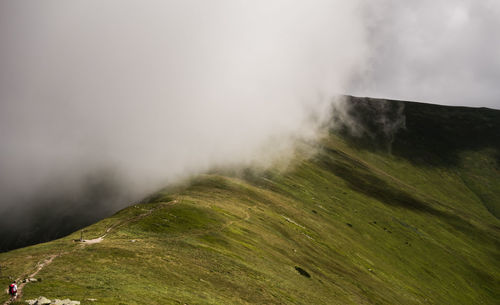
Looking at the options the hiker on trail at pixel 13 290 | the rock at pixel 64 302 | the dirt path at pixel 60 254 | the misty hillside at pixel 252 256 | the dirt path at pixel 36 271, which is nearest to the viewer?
the rock at pixel 64 302

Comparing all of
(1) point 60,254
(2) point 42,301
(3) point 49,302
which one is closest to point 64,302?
(3) point 49,302

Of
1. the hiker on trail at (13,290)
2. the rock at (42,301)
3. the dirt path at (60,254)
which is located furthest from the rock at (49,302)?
the dirt path at (60,254)

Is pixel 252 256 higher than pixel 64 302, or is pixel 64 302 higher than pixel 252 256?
pixel 64 302

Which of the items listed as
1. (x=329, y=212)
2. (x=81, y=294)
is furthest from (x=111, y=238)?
(x=329, y=212)

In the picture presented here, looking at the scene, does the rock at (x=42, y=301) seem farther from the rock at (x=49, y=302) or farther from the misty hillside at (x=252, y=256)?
the misty hillside at (x=252, y=256)

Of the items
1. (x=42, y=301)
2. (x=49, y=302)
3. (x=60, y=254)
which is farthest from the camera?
(x=60, y=254)

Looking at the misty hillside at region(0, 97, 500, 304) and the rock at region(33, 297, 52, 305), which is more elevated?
the rock at region(33, 297, 52, 305)

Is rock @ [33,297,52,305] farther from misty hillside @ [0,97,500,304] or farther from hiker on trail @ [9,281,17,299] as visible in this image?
hiker on trail @ [9,281,17,299]

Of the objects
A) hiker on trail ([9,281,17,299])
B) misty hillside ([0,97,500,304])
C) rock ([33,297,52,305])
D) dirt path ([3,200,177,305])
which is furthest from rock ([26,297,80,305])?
dirt path ([3,200,177,305])

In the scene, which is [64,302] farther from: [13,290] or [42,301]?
[13,290]

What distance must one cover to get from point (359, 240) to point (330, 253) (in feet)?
140

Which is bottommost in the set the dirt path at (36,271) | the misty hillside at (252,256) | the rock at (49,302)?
the misty hillside at (252,256)

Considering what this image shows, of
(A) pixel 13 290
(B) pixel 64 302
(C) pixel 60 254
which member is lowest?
(C) pixel 60 254

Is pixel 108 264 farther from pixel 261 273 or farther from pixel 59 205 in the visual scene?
pixel 59 205
